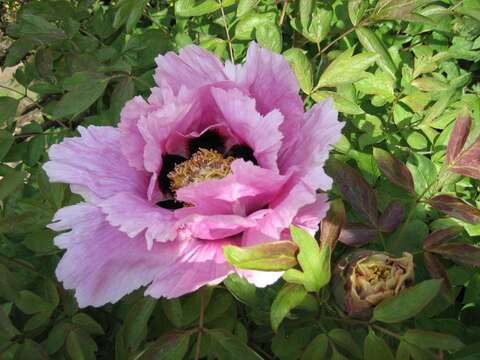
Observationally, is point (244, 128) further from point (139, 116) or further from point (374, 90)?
point (374, 90)

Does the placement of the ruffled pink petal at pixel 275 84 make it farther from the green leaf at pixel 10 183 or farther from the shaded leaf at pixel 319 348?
the green leaf at pixel 10 183

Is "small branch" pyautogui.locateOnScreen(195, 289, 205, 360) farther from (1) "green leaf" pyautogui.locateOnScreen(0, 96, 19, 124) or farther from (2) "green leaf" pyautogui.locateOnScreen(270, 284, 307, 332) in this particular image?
(1) "green leaf" pyautogui.locateOnScreen(0, 96, 19, 124)

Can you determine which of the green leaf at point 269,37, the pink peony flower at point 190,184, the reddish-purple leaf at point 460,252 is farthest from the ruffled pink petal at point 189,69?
the reddish-purple leaf at point 460,252

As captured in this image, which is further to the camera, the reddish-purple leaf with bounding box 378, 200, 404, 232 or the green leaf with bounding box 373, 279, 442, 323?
the reddish-purple leaf with bounding box 378, 200, 404, 232

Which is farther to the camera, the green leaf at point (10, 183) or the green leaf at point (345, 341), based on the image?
the green leaf at point (10, 183)

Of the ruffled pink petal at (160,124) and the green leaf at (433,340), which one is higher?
the ruffled pink petal at (160,124)

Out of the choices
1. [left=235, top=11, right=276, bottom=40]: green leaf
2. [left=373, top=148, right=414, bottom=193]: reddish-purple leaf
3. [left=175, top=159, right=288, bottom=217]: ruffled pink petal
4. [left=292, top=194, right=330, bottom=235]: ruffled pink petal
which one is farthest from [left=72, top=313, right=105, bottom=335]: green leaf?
[left=235, top=11, right=276, bottom=40]: green leaf
